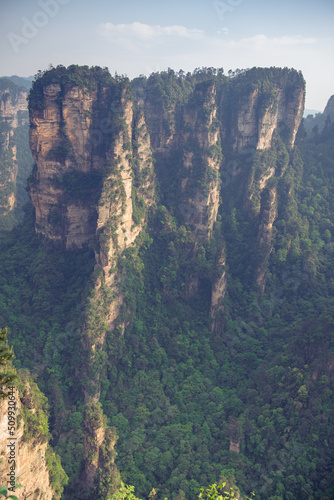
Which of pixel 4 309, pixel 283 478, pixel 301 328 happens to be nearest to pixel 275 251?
pixel 301 328

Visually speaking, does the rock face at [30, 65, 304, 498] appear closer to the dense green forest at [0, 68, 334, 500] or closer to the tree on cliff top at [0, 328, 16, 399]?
the dense green forest at [0, 68, 334, 500]

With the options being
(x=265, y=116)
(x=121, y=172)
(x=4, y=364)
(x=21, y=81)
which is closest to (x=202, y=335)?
(x=121, y=172)

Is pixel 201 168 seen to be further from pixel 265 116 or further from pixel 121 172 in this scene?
pixel 121 172

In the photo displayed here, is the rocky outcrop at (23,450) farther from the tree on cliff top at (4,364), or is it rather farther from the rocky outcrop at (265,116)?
the rocky outcrop at (265,116)

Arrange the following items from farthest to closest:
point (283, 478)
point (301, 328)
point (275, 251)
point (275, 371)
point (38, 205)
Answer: point (275, 251)
point (38, 205)
point (301, 328)
point (275, 371)
point (283, 478)

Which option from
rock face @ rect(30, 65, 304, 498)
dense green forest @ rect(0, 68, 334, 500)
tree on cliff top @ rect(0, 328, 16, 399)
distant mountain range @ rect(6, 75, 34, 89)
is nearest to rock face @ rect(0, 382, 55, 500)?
tree on cliff top @ rect(0, 328, 16, 399)

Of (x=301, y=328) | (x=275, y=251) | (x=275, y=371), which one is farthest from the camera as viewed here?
A: (x=275, y=251)

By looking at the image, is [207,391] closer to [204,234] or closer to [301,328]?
[301,328]
